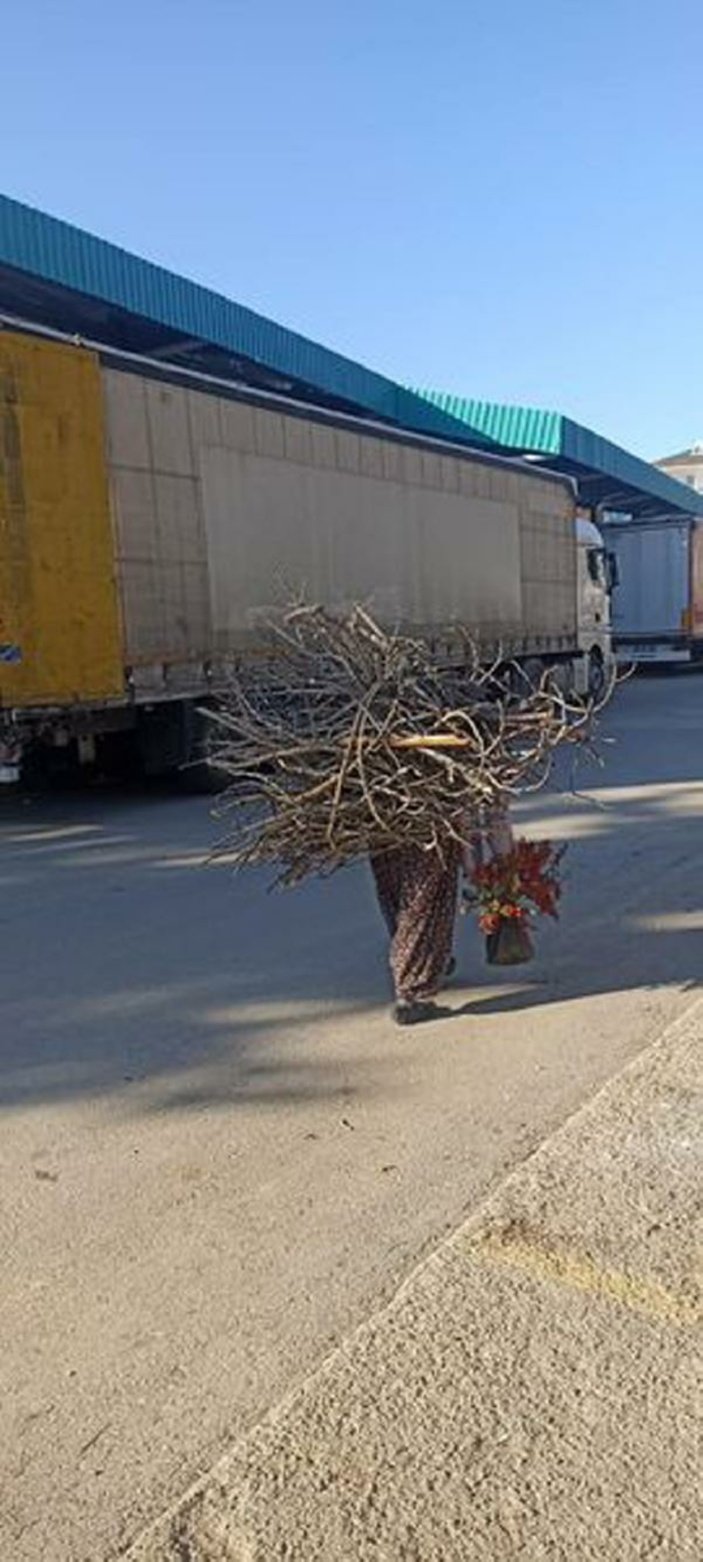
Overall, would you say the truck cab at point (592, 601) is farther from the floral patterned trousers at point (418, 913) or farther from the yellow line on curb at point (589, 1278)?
the yellow line on curb at point (589, 1278)

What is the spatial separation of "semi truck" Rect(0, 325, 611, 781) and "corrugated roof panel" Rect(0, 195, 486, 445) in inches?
224

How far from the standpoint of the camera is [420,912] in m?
4.93

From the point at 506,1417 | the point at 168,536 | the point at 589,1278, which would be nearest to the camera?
the point at 506,1417

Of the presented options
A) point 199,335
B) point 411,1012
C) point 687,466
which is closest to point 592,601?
point 199,335

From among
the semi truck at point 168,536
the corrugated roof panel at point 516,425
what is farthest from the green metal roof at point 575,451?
the semi truck at point 168,536

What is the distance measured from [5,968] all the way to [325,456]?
822cm

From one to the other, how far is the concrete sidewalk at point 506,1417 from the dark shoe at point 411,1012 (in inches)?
65.5

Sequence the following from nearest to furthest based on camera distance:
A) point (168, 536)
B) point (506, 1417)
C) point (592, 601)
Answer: point (506, 1417) < point (168, 536) < point (592, 601)

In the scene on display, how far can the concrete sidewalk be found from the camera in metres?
2.16

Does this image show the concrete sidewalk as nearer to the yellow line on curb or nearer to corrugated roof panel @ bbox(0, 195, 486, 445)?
the yellow line on curb

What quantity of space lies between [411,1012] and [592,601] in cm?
1654

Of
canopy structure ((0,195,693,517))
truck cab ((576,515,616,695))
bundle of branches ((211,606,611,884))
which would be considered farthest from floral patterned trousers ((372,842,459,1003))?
truck cab ((576,515,616,695))

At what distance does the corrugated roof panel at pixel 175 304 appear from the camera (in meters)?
15.9

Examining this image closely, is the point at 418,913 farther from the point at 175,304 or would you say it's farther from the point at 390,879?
the point at 175,304
